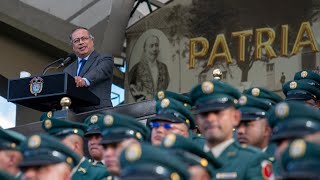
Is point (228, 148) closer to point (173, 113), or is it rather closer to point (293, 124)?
point (293, 124)

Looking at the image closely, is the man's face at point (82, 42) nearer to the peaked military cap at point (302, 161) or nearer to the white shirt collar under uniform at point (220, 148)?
the white shirt collar under uniform at point (220, 148)

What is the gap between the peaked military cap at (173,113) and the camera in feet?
21.2

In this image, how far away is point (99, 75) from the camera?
28.9 feet

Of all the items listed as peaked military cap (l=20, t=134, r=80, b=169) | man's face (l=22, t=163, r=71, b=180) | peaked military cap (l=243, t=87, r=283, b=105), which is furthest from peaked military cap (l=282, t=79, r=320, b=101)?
man's face (l=22, t=163, r=71, b=180)

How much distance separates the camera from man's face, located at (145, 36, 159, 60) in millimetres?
15305

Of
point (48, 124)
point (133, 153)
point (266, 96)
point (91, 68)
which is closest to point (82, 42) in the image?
point (91, 68)

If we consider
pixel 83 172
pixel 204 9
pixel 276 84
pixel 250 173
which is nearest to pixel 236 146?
pixel 250 173

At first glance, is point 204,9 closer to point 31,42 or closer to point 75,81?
point 31,42

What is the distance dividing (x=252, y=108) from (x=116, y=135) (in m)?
1.12

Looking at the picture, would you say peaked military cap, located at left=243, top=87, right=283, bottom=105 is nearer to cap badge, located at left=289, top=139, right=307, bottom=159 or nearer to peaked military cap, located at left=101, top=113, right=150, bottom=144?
peaked military cap, located at left=101, top=113, right=150, bottom=144

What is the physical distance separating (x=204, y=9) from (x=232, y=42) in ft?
2.57

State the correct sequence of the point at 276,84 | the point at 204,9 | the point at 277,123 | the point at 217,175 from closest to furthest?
the point at 277,123 → the point at 217,175 → the point at 276,84 → the point at 204,9

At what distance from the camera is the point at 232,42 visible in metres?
14.2

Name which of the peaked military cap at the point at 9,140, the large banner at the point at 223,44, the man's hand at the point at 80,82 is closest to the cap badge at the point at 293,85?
the man's hand at the point at 80,82
